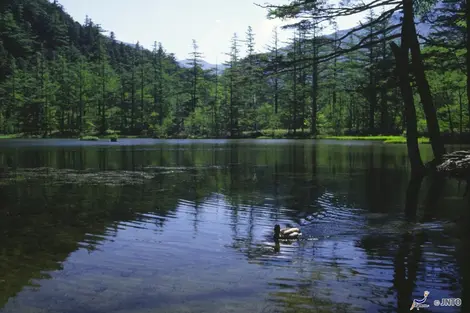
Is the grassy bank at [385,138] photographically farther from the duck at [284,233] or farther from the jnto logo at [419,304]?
the jnto logo at [419,304]

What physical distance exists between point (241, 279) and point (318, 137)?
64108mm

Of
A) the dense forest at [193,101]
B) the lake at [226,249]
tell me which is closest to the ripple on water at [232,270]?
the lake at [226,249]

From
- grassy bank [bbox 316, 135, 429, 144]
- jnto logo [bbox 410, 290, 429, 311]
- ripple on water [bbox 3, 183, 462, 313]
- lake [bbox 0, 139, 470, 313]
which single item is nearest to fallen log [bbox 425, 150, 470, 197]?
lake [bbox 0, 139, 470, 313]

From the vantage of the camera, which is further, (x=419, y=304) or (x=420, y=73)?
(x=420, y=73)

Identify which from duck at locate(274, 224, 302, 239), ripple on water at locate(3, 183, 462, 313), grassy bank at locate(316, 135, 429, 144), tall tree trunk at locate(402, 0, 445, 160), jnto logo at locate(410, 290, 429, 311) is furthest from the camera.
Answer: grassy bank at locate(316, 135, 429, 144)

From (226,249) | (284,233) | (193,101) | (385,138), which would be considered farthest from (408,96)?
(193,101)

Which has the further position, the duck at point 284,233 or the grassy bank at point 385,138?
the grassy bank at point 385,138

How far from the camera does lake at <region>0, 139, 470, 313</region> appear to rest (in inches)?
241

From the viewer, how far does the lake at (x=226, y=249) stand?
613 cm

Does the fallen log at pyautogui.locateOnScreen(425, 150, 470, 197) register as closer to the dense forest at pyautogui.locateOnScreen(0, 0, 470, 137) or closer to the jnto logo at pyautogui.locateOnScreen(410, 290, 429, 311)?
the jnto logo at pyautogui.locateOnScreen(410, 290, 429, 311)

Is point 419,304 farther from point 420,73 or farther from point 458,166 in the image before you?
point 420,73

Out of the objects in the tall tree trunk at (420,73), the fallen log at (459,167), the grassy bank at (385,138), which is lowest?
the fallen log at (459,167)

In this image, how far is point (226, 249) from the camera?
29.1 feet

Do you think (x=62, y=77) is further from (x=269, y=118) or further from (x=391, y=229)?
(x=391, y=229)
